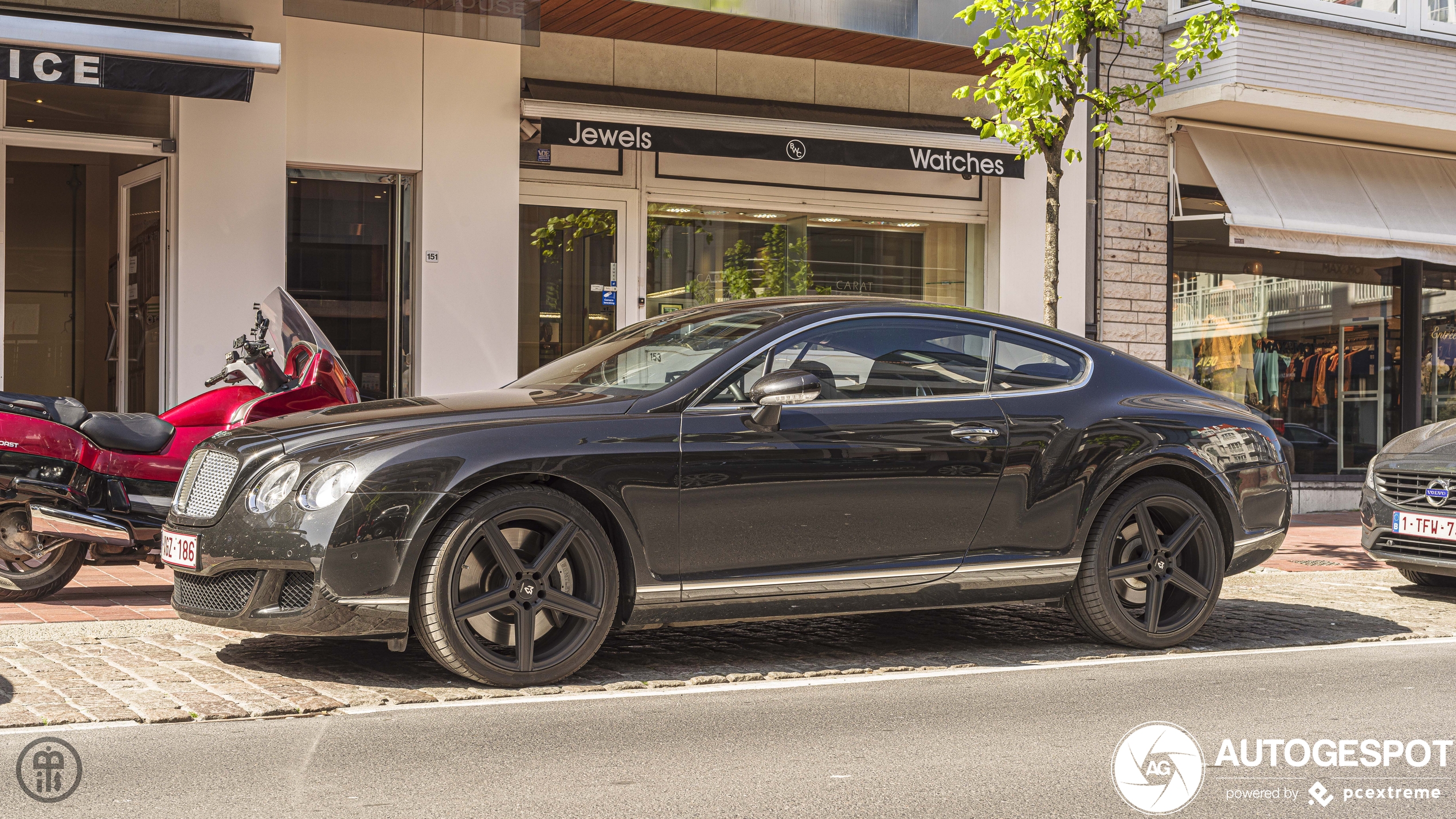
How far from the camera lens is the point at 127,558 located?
714cm

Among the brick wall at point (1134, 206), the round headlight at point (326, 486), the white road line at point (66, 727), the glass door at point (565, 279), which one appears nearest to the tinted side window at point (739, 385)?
the round headlight at point (326, 486)

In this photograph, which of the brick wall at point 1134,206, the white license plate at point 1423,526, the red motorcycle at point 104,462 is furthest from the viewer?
the brick wall at point 1134,206

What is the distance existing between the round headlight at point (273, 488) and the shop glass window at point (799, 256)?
8033 mm

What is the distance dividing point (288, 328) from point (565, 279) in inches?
217

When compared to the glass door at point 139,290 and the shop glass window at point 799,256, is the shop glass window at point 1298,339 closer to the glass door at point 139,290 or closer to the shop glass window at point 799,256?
the shop glass window at point 799,256

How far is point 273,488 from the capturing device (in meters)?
5.19

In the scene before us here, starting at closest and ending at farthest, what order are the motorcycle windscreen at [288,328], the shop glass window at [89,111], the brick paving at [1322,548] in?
the motorcycle windscreen at [288,328], the brick paving at [1322,548], the shop glass window at [89,111]

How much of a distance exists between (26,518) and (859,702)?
4356mm

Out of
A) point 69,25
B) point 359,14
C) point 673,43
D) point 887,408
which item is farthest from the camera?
point 673,43

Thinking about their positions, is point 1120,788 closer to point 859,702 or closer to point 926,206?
point 859,702

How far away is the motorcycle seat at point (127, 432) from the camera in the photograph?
23.2ft

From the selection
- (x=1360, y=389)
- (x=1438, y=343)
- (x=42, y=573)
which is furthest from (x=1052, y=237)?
(x=1438, y=343)

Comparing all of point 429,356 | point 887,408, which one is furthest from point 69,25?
point 887,408

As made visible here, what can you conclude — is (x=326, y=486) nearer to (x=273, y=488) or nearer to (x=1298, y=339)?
(x=273, y=488)
